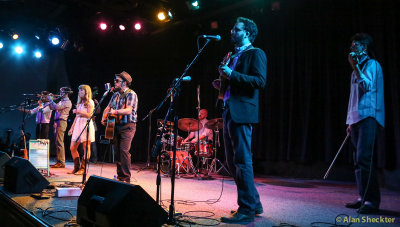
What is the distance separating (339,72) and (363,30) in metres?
1.03

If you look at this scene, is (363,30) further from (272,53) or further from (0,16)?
(0,16)

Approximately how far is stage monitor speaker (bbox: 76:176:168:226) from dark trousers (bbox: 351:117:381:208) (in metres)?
2.50

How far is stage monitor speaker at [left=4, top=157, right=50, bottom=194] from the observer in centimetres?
423

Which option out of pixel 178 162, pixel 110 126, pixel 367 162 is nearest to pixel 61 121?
pixel 178 162

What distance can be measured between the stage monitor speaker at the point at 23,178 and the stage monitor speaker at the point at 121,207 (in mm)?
2167

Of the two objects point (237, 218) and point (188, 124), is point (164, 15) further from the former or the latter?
point (237, 218)

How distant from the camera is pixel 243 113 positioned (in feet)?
10.2

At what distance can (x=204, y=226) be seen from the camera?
112 inches

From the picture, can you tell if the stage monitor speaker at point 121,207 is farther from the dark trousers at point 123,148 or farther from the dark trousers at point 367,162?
the dark trousers at point 123,148

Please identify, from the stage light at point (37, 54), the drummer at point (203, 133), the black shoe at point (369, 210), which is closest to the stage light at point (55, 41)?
the stage light at point (37, 54)

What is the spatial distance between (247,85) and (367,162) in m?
1.80

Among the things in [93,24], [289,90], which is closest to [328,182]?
[289,90]

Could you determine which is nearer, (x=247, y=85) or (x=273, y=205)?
(x=247, y=85)

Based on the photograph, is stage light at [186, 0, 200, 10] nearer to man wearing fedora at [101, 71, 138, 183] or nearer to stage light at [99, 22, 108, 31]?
stage light at [99, 22, 108, 31]
